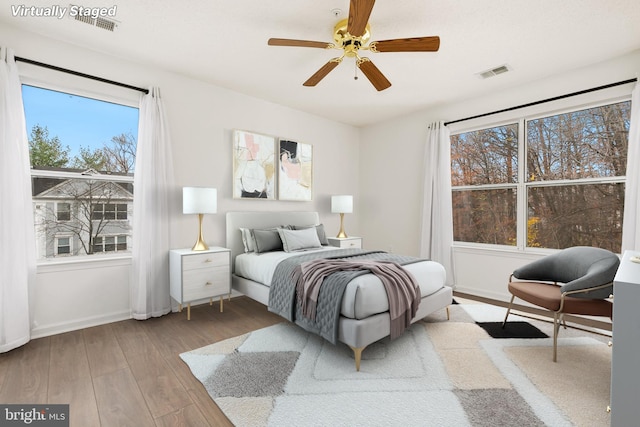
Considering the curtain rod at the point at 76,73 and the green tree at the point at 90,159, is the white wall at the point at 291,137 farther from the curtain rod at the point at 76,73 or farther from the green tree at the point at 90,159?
the green tree at the point at 90,159

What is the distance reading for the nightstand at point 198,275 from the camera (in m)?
3.09

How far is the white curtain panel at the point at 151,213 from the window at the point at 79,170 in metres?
0.26

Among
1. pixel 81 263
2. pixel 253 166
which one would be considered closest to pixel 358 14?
pixel 253 166

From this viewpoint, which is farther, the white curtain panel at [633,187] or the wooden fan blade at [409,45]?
the white curtain panel at [633,187]

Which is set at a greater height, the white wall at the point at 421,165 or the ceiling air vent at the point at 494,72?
the ceiling air vent at the point at 494,72

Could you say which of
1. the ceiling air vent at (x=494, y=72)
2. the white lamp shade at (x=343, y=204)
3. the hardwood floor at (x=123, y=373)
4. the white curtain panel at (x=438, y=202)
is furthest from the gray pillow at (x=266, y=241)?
the ceiling air vent at (x=494, y=72)

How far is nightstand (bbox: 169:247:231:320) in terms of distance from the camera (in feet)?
10.1

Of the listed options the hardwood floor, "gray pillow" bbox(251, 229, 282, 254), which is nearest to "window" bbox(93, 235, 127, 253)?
the hardwood floor

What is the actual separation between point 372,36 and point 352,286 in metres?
2.22

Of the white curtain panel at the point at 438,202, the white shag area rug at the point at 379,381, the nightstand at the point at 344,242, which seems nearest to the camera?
the white shag area rug at the point at 379,381

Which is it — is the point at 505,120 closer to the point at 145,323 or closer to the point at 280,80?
the point at 280,80

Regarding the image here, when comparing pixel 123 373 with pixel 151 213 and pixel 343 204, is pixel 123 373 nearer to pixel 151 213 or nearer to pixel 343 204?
pixel 151 213

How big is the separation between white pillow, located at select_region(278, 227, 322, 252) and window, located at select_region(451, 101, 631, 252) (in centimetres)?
220

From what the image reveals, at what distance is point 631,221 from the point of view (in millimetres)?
2887
